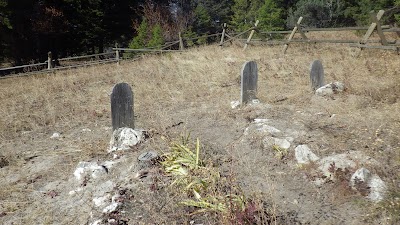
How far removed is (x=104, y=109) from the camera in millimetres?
9383

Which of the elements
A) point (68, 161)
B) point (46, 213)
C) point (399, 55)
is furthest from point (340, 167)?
point (399, 55)

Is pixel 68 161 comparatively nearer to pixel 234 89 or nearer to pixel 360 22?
pixel 234 89

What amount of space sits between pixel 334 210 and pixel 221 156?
1.75 metres

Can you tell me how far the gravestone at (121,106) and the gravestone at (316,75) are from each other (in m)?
4.79

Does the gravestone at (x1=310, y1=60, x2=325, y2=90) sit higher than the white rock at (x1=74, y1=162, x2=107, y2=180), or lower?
higher

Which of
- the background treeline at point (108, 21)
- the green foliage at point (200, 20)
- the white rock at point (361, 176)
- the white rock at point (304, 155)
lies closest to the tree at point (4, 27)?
the background treeline at point (108, 21)

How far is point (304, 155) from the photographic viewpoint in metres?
4.57

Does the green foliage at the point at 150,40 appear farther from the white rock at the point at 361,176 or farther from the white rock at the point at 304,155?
the white rock at the point at 361,176

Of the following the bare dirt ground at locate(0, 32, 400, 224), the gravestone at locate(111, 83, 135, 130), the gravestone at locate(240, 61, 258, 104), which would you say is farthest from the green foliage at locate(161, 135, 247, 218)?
the gravestone at locate(240, 61, 258, 104)

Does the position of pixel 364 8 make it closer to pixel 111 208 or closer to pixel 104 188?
pixel 104 188

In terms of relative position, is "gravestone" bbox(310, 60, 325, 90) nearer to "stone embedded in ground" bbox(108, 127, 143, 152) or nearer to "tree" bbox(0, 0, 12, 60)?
"stone embedded in ground" bbox(108, 127, 143, 152)

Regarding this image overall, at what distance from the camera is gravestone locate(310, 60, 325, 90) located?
8.56m

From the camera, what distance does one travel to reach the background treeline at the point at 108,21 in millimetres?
23052

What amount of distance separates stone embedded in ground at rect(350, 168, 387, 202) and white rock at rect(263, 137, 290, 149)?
47.0 inches
